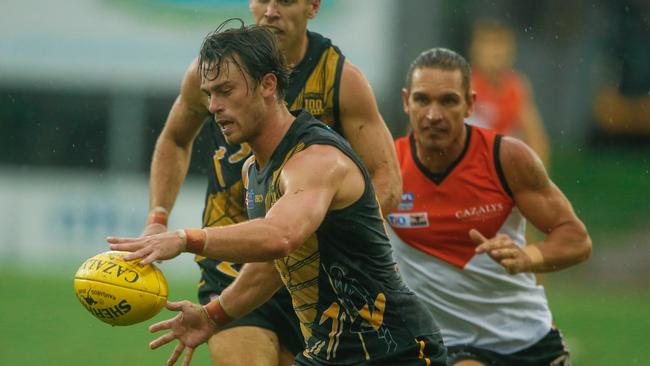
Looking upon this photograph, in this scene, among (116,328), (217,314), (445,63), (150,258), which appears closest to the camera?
(150,258)

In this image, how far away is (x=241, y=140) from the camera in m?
5.33

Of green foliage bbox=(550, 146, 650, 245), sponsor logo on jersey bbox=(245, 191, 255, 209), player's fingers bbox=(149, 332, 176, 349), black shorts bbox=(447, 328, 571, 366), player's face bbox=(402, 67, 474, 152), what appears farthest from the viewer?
green foliage bbox=(550, 146, 650, 245)

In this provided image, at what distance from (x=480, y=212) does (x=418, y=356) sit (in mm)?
1659

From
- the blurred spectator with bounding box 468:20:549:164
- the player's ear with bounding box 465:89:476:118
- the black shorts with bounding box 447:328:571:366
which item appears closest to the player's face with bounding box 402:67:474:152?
the player's ear with bounding box 465:89:476:118

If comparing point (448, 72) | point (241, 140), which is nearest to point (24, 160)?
point (448, 72)

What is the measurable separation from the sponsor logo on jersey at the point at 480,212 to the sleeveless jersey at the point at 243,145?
2.94 ft

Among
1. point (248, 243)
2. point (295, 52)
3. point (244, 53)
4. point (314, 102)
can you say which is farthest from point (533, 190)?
point (248, 243)

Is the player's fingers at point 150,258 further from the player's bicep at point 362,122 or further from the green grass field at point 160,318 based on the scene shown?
the green grass field at point 160,318

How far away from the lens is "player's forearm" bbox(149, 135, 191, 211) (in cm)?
693

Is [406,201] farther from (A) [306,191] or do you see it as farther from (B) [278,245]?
(B) [278,245]

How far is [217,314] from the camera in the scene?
5.84 m

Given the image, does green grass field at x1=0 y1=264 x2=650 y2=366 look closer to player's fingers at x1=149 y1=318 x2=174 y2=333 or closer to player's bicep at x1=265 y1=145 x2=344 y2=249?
player's fingers at x1=149 y1=318 x2=174 y2=333

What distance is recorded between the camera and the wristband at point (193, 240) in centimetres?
472

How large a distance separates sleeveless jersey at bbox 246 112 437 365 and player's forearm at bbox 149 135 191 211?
1.57m
